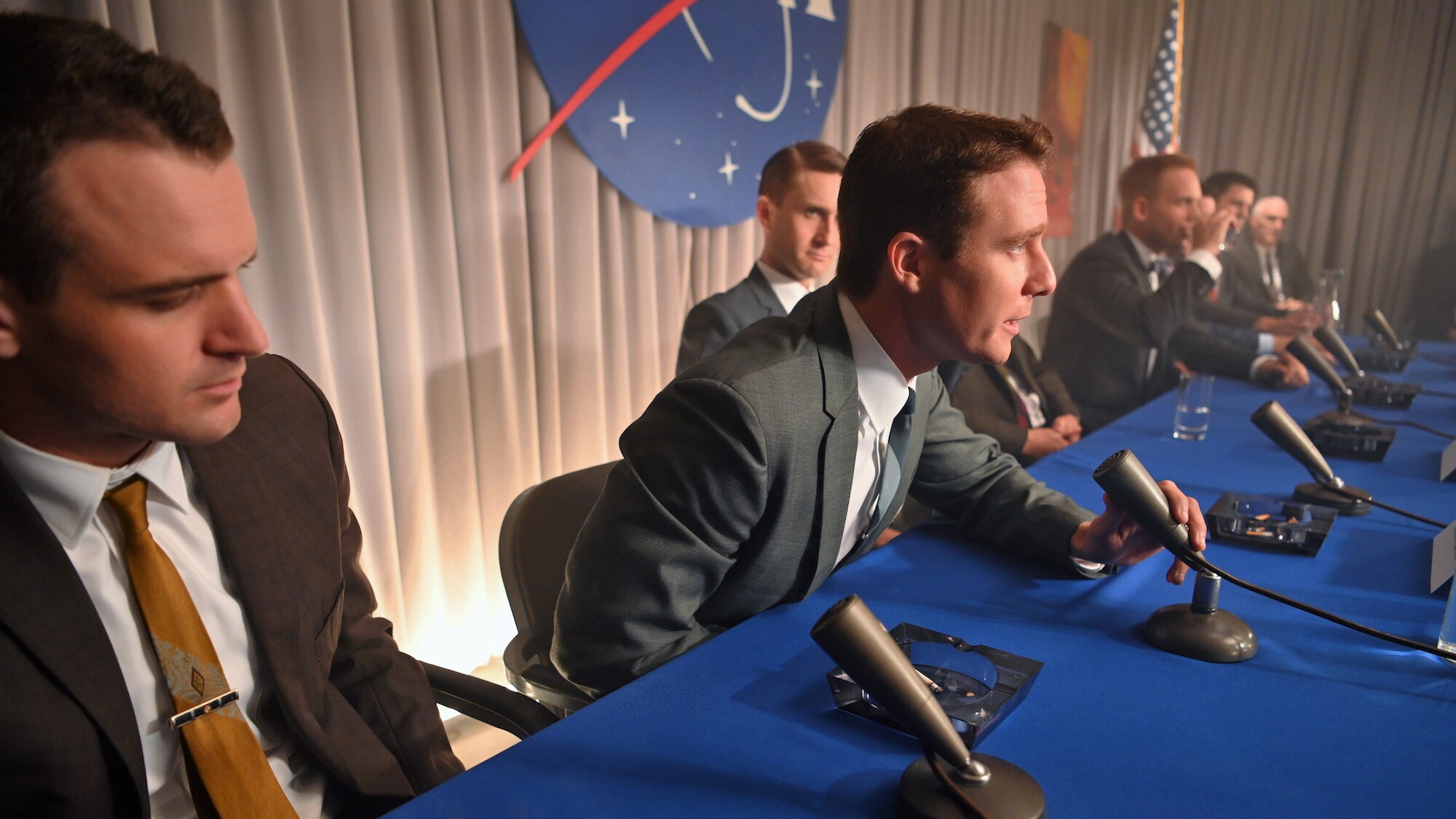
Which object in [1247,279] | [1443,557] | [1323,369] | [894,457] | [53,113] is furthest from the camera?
[1247,279]

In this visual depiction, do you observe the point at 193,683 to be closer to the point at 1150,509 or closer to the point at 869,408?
the point at 869,408

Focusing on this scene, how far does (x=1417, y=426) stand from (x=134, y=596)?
2.53 meters

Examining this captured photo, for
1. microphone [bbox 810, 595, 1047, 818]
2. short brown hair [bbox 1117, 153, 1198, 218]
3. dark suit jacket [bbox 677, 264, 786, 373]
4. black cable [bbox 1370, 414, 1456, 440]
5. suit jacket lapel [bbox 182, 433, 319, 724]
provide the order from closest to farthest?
microphone [bbox 810, 595, 1047, 818] → suit jacket lapel [bbox 182, 433, 319, 724] → black cable [bbox 1370, 414, 1456, 440] → dark suit jacket [bbox 677, 264, 786, 373] → short brown hair [bbox 1117, 153, 1198, 218]

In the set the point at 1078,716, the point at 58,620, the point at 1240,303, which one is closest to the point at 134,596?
the point at 58,620

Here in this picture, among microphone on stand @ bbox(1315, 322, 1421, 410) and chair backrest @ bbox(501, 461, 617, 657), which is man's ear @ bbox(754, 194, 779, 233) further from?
microphone on stand @ bbox(1315, 322, 1421, 410)

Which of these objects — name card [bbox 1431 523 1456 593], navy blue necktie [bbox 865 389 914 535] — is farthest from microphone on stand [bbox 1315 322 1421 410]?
navy blue necktie [bbox 865 389 914 535]

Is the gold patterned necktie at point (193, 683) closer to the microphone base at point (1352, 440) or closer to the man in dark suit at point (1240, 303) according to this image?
the microphone base at point (1352, 440)

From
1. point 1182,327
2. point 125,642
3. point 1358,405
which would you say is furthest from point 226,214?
point 1182,327

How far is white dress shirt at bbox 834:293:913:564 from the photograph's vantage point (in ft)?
4.37

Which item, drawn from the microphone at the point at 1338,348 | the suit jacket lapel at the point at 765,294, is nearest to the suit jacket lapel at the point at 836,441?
the suit jacket lapel at the point at 765,294

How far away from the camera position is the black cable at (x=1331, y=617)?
1.00m

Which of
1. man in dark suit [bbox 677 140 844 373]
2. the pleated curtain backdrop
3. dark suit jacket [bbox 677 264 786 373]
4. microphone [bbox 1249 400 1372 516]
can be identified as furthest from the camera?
man in dark suit [bbox 677 140 844 373]

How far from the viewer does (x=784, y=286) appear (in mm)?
2516

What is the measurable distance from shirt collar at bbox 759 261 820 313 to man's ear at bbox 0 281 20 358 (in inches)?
75.0
